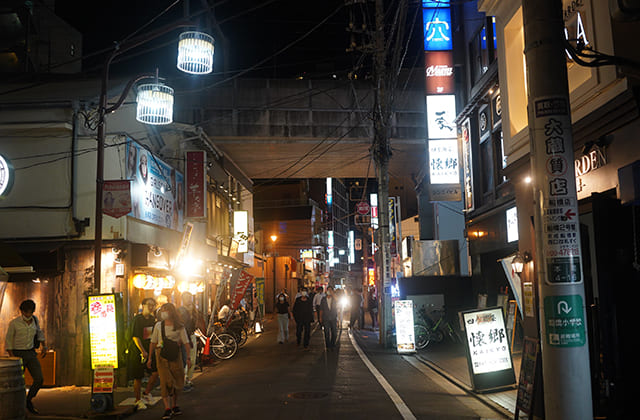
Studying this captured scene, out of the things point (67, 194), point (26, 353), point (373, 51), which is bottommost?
point (26, 353)

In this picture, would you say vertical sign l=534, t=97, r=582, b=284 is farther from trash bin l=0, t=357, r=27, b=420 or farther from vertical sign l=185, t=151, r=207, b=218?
vertical sign l=185, t=151, r=207, b=218

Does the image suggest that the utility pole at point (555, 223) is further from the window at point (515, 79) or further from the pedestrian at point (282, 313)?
the pedestrian at point (282, 313)

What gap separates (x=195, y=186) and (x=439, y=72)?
9.83m

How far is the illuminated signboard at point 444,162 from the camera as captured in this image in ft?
66.6

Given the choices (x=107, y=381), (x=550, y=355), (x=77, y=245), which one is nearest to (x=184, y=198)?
(x=77, y=245)

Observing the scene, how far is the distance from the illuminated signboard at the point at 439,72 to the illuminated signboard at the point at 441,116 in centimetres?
25

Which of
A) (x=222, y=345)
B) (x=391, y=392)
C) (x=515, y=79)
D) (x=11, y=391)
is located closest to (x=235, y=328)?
(x=222, y=345)

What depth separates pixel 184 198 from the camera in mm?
21250

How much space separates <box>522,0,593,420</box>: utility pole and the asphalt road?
167 inches

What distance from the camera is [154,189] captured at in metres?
17.5

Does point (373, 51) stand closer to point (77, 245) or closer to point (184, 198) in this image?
point (184, 198)

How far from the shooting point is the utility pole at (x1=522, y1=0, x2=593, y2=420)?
5.07 meters

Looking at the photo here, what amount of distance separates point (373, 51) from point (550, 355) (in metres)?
16.0

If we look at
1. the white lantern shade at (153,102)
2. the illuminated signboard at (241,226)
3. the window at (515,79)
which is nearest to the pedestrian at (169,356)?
the white lantern shade at (153,102)
